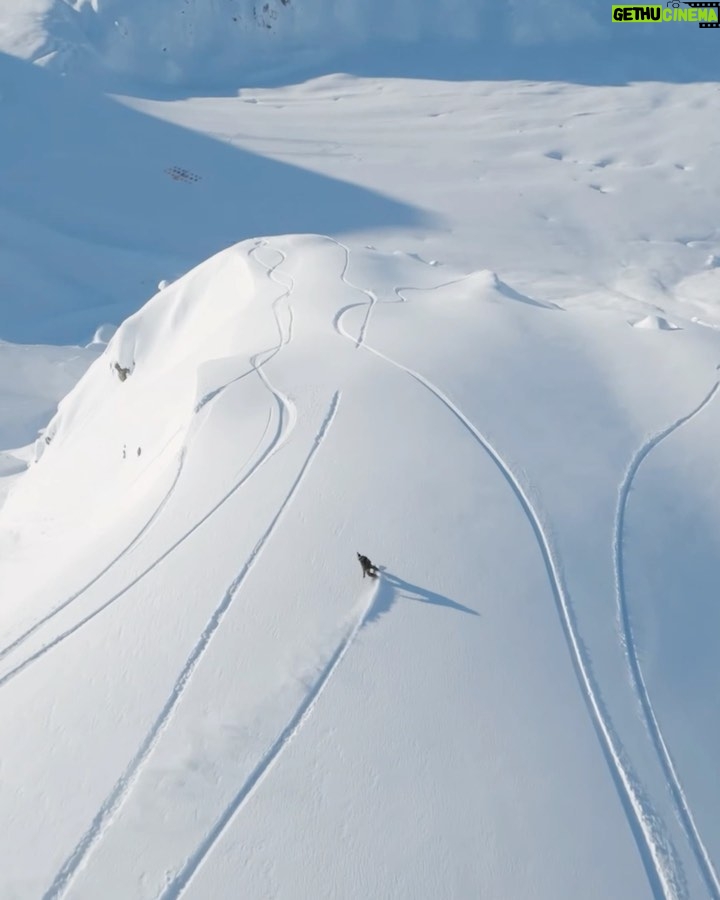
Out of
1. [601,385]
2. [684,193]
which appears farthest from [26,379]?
[684,193]

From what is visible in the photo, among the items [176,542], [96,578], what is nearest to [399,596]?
[176,542]

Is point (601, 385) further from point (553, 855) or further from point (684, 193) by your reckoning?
point (684, 193)

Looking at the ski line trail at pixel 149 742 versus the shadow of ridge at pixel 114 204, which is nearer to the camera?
the ski line trail at pixel 149 742

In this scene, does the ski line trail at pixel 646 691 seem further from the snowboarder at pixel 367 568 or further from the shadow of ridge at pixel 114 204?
the shadow of ridge at pixel 114 204

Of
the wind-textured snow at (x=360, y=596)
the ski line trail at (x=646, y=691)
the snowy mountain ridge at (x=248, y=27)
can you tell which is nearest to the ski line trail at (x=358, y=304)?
the wind-textured snow at (x=360, y=596)

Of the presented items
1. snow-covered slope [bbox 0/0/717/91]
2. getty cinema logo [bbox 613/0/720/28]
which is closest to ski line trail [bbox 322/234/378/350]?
snow-covered slope [bbox 0/0/717/91]

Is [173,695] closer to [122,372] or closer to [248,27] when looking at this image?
[122,372]

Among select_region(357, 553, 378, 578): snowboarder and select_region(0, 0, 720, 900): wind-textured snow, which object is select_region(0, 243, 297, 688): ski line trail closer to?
select_region(0, 0, 720, 900): wind-textured snow
